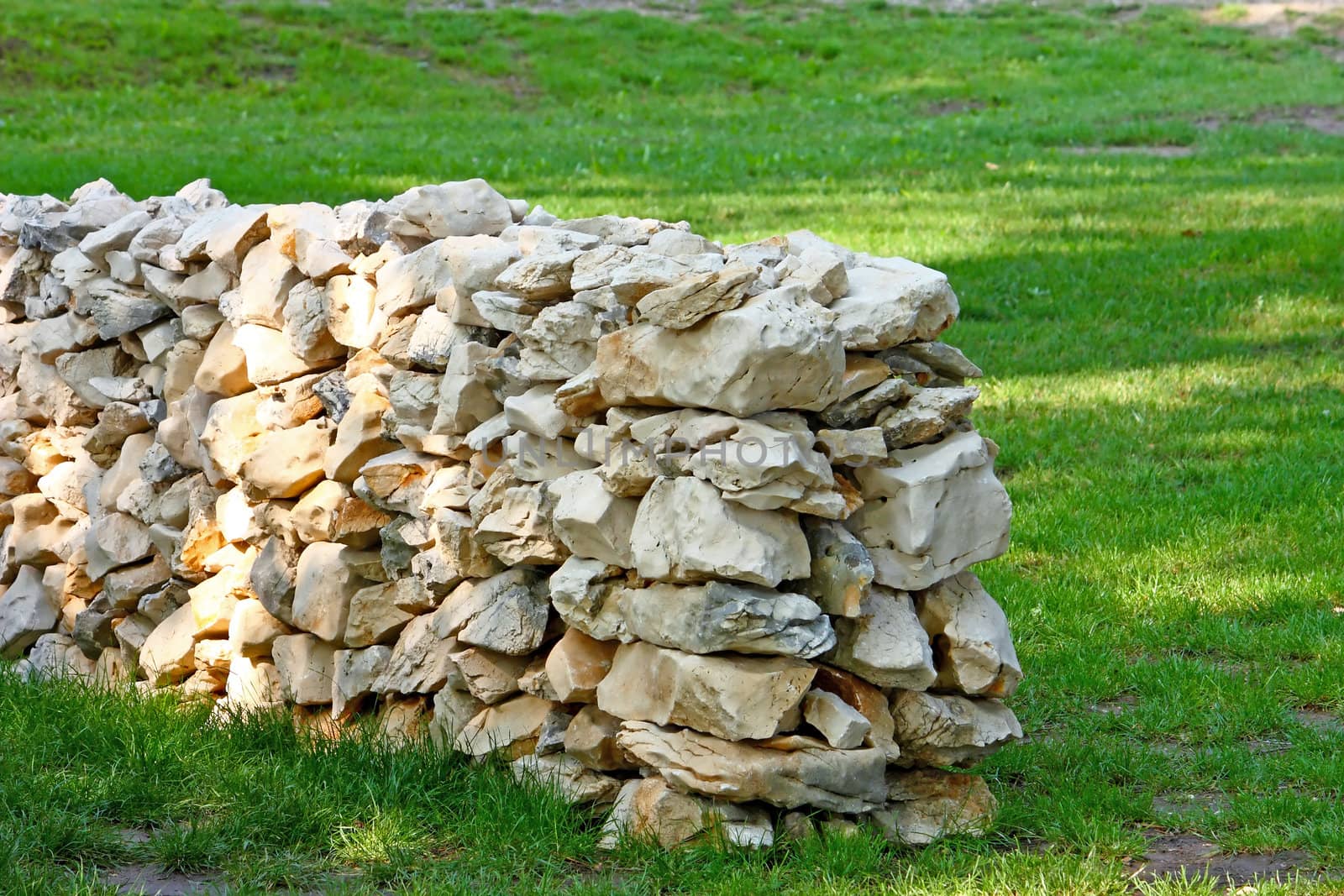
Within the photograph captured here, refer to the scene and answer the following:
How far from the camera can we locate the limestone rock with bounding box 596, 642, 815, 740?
3211 millimetres

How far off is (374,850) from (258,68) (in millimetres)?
17420

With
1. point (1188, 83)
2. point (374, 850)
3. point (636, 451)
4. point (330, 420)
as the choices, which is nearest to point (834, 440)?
point (636, 451)

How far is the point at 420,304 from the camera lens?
14.0ft

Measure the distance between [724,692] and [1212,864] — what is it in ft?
4.00

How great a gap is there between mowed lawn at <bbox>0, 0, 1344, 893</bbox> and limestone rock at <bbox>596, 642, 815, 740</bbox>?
1.01ft

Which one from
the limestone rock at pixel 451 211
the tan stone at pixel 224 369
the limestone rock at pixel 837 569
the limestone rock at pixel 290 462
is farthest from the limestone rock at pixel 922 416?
the tan stone at pixel 224 369

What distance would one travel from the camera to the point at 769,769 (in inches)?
126

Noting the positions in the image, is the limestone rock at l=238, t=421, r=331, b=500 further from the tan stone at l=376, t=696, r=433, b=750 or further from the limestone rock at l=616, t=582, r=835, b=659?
the limestone rock at l=616, t=582, r=835, b=659

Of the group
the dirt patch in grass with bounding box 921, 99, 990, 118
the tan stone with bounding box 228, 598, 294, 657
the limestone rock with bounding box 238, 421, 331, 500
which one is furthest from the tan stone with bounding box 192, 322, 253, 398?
the dirt patch in grass with bounding box 921, 99, 990, 118

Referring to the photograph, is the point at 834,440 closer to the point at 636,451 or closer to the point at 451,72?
the point at 636,451

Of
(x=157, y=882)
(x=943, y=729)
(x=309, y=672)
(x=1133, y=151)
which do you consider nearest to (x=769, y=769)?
(x=943, y=729)

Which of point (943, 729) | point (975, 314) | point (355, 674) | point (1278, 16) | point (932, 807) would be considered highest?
point (1278, 16)

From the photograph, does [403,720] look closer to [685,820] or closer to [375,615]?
[375,615]

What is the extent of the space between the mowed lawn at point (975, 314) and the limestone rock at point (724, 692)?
0.31 m
